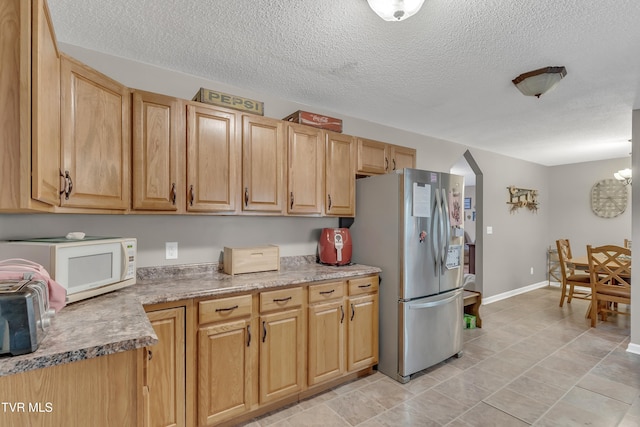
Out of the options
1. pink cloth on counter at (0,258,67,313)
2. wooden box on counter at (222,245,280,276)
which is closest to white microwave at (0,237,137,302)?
pink cloth on counter at (0,258,67,313)

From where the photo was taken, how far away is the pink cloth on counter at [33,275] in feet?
3.81

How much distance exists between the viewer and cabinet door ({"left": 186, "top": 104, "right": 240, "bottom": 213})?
2.07 metres

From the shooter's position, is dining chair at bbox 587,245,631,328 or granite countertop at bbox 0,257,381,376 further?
dining chair at bbox 587,245,631,328

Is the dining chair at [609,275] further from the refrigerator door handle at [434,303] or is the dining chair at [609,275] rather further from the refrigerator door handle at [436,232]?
the refrigerator door handle at [436,232]

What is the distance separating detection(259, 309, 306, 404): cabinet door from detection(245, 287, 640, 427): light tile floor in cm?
19

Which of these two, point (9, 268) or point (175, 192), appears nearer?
point (9, 268)

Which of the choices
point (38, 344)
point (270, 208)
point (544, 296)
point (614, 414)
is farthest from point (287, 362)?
point (544, 296)

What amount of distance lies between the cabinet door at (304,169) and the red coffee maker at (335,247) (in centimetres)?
26

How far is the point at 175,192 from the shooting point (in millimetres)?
2016

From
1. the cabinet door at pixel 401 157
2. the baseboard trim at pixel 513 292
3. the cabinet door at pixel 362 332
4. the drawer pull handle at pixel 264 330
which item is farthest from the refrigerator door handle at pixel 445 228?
the baseboard trim at pixel 513 292

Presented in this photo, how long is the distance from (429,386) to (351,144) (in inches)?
84.2

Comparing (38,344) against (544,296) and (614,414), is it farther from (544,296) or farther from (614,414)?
(544,296)

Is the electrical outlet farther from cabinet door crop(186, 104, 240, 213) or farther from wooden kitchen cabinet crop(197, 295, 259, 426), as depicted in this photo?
wooden kitchen cabinet crop(197, 295, 259, 426)

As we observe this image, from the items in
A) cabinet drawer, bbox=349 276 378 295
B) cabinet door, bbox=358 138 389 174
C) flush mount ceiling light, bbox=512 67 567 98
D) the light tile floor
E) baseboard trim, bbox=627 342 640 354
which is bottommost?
the light tile floor
